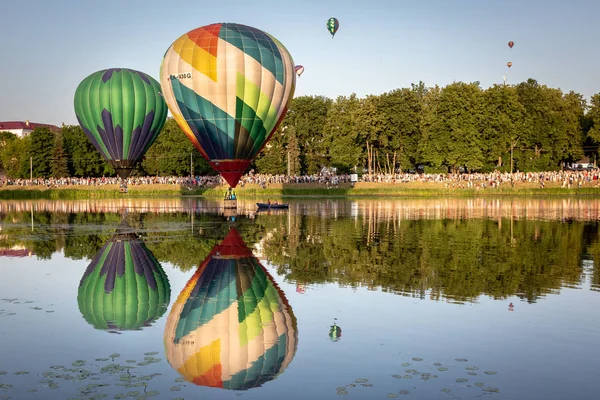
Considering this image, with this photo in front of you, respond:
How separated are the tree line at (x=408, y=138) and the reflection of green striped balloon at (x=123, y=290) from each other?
6748cm

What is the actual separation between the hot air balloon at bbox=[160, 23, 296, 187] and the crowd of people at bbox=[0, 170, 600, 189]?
3635 cm

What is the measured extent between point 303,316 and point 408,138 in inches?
3302

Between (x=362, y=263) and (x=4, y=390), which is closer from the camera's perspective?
(x=4, y=390)

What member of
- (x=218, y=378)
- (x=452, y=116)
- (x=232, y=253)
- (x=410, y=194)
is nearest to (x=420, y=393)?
(x=218, y=378)

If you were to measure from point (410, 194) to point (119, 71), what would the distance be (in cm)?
3356

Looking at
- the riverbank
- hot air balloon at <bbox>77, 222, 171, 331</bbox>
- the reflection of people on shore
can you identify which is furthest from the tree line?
the reflection of people on shore

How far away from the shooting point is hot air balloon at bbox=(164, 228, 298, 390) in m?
13.7

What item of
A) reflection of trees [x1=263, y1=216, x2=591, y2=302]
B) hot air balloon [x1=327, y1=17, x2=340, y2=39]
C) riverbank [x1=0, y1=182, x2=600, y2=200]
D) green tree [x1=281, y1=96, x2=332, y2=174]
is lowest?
reflection of trees [x1=263, y1=216, x2=591, y2=302]

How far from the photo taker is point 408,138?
328 ft

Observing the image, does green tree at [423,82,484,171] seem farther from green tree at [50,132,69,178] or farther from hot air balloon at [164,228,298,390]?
hot air balloon at [164,228,298,390]

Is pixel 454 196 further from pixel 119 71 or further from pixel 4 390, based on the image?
pixel 4 390

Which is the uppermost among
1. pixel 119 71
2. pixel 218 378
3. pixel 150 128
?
pixel 119 71

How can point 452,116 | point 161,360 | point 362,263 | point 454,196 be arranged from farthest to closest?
point 452,116 → point 454,196 → point 362,263 → point 161,360

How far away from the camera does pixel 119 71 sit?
72.5 meters
